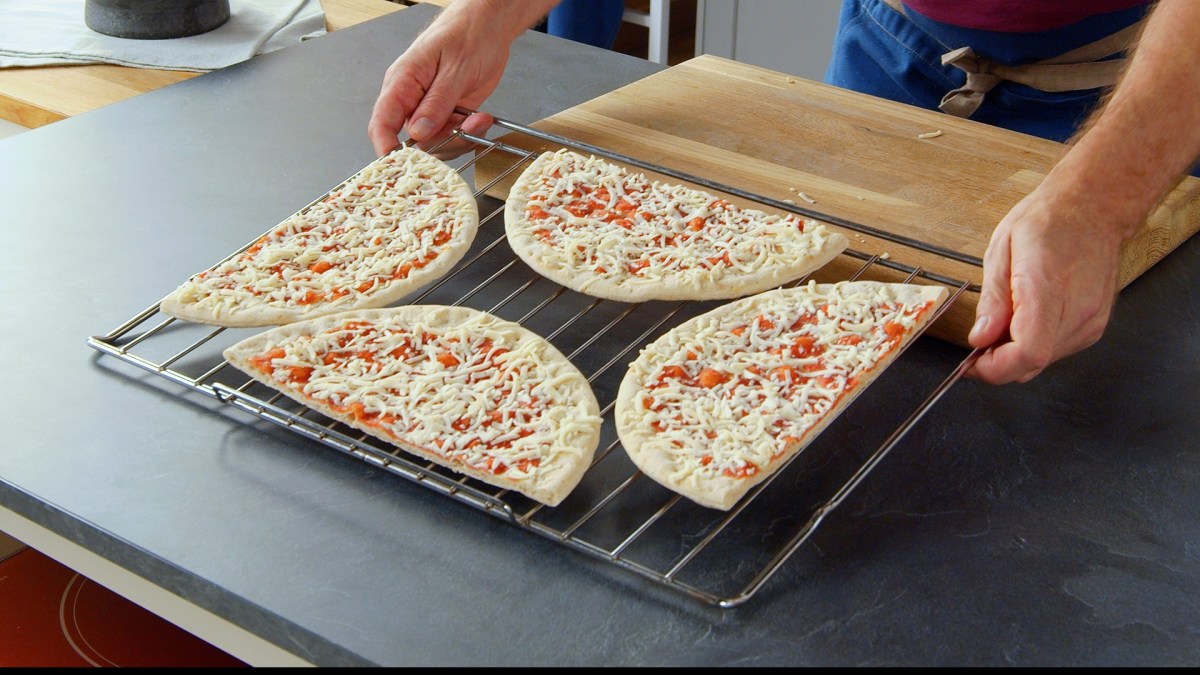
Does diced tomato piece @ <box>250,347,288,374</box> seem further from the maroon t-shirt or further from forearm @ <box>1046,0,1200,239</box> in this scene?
the maroon t-shirt

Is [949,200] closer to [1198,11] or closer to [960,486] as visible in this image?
[1198,11]

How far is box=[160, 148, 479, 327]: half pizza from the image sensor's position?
1.29 meters

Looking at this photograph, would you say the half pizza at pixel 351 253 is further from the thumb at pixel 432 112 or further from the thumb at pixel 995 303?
the thumb at pixel 995 303

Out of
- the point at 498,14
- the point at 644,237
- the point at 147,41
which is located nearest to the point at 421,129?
the point at 498,14

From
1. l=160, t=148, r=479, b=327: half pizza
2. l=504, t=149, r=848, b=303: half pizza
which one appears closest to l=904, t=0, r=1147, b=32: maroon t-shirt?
l=504, t=149, r=848, b=303: half pizza

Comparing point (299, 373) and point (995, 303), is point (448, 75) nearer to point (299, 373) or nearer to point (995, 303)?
point (299, 373)

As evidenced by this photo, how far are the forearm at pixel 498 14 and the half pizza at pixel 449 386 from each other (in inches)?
29.0

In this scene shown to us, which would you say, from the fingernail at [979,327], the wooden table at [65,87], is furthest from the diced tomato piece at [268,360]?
the wooden table at [65,87]

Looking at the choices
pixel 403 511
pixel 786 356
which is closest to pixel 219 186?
pixel 403 511

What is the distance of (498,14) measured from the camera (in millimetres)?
1870

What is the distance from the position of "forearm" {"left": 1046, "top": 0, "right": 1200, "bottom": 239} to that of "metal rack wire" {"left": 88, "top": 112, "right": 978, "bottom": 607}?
15 centimetres

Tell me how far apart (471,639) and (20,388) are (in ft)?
2.06

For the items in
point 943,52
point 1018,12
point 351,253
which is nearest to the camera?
point 351,253

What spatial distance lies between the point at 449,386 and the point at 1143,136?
794 millimetres
